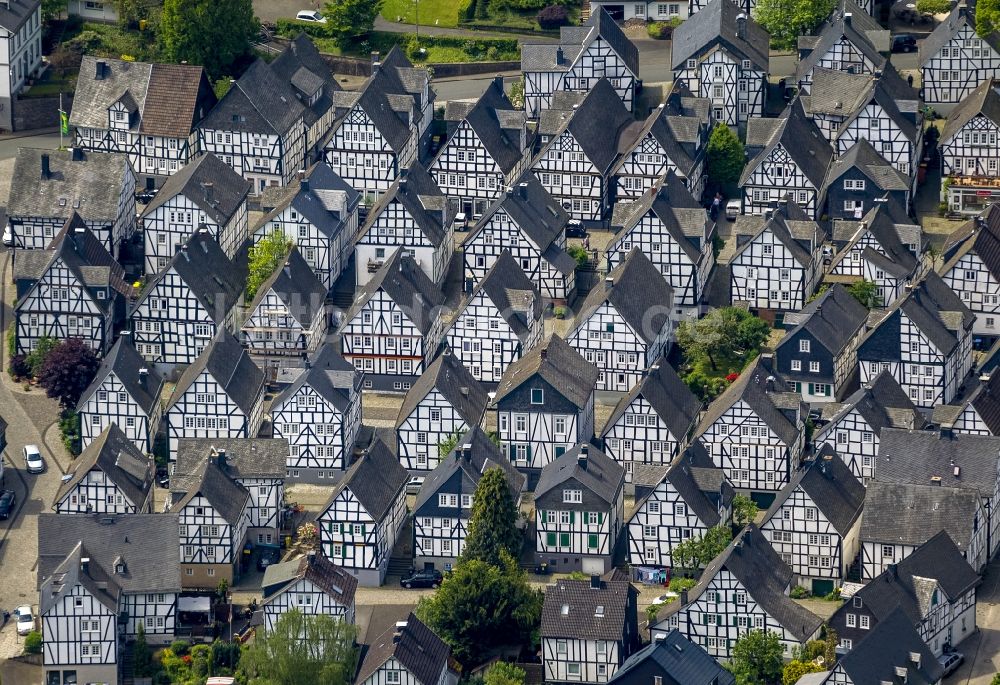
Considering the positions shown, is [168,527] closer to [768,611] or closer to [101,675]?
[101,675]

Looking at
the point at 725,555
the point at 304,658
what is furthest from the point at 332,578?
the point at 725,555

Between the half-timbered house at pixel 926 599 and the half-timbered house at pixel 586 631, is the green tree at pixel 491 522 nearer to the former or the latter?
the half-timbered house at pixel 586 631

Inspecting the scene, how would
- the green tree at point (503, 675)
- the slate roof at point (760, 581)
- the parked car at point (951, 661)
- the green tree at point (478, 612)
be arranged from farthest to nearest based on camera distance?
1. the green tree at point (478, 612)
2. the slate roof at point (760, 581)
3. the parked car at point (951, 661)
4. the green tree at point (503, 675)

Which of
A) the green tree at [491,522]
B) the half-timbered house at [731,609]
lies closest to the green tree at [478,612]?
the green tree at [491,522]

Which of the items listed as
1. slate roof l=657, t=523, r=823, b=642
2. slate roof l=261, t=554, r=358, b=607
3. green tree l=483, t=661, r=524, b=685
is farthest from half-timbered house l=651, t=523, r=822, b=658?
slate roof l=261, t=554, r=358, b=607

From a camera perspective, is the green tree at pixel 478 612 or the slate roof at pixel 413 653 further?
the green tree at pixel 478 612

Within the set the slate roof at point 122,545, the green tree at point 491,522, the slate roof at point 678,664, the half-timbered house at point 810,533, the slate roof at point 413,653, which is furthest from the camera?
the half-timbered house at point 810,533
